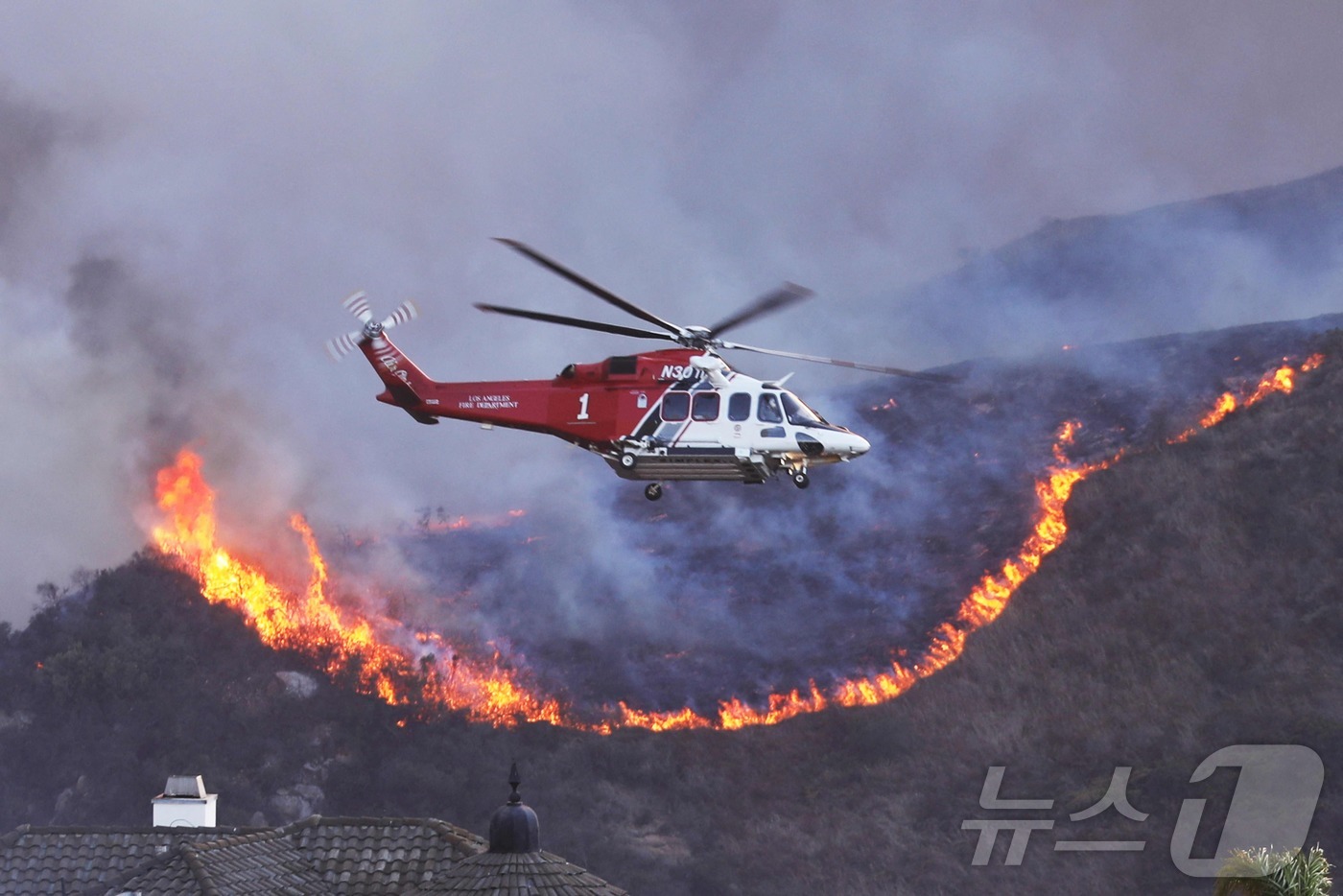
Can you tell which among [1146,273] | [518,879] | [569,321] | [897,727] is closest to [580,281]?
[569,321]

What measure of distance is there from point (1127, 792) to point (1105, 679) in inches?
407

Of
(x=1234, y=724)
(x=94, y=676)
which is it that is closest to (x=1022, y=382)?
(x=1234, y=724)

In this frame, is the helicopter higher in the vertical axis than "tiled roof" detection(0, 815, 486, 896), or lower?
higher

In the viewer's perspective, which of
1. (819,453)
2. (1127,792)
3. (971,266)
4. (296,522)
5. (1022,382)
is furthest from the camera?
(971,266)

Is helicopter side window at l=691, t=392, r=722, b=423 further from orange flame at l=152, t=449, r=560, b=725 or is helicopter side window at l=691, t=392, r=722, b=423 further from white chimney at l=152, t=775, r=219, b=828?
orange flame at l=152, t=449, r=560, b=725

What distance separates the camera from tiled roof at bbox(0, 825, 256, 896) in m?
53.9

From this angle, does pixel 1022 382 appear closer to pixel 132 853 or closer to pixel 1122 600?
pixel 1122 600

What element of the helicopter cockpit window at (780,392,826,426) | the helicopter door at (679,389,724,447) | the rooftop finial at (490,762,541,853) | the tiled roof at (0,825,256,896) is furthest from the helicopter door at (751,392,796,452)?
the tiled roof at (0,825,256,896)

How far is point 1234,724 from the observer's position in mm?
111625

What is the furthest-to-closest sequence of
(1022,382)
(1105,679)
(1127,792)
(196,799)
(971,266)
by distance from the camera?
(971,266)
(1022,382)
(1105,679)
(1127,792)
(196,799)

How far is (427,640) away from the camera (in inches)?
4970

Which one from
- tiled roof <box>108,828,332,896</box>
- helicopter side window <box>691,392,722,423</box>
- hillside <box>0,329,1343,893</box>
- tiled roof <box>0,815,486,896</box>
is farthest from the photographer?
hillside <box>0,329,1343,893</box>

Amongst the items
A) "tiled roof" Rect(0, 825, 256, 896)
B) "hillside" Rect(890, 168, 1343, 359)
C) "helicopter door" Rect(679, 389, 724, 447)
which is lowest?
"tiled roof" Rect(0, 825, 256, 896)

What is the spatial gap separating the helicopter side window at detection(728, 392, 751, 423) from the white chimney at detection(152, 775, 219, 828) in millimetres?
25075
